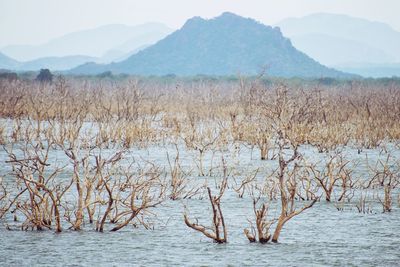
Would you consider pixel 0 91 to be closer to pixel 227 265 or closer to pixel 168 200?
pixel 168 200

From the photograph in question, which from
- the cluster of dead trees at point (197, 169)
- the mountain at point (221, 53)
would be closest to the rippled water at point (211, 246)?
the cluster of dead trees at point (197, 169)

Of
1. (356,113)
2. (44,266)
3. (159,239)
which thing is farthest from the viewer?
(356,113)

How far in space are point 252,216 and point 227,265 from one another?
271 cm

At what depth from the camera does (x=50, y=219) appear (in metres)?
8.68

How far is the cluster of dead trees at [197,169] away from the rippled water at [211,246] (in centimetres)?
20

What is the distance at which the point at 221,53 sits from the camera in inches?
5354

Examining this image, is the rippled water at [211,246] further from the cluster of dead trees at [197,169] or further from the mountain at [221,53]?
the mountain at [221,53]

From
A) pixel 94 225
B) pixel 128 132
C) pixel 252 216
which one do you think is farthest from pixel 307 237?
pixel 128 132

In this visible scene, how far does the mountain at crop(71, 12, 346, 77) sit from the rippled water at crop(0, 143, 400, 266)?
379 feet

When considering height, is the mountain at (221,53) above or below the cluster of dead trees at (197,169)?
above

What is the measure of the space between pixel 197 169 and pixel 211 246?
667cm

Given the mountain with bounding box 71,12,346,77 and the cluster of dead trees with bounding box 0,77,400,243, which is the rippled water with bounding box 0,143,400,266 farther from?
the mountain with bounding box 71,12,346,77

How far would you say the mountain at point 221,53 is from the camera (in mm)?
128250

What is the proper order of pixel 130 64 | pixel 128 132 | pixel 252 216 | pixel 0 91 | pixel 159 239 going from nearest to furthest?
pixel 159 239, pixel 252 216, pixel 128 132, pixel 0 91, pixel 130 64
